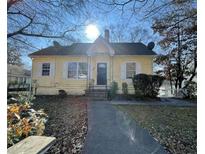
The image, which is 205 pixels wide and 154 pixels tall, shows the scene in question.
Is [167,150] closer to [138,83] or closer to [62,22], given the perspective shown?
[62,22]

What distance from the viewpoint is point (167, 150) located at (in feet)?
6.86

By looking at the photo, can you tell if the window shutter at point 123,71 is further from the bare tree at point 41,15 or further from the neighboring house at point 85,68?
the bare tree at point 41,15

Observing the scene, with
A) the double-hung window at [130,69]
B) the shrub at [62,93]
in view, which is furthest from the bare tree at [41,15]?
the double-hung window at [130,69]

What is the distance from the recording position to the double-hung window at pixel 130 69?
8969 mm

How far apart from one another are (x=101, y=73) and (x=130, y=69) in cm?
→ 159

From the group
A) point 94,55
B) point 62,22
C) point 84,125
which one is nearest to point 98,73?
point 94,55

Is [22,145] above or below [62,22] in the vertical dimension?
below

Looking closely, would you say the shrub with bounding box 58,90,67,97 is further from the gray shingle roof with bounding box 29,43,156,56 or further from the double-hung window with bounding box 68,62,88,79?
the gray shingle roof with bounding box 29,43,156,56

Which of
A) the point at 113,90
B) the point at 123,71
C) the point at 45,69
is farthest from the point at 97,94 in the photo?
the point at 45,69

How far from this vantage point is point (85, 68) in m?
9.12
